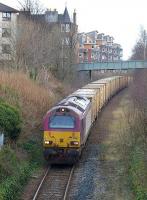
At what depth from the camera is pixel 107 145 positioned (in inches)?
936

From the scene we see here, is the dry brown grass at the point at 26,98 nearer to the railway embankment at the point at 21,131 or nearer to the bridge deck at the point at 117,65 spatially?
the railway embankment at the point at 21,131

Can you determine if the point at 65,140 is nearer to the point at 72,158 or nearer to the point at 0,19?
the point at 72,158

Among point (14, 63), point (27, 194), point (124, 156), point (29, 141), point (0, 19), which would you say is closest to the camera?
point (27, 194)

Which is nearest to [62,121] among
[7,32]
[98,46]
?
[7,32]

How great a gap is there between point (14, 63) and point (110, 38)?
12900cm

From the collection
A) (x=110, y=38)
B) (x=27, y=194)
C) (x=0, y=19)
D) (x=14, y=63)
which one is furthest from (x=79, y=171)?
(x=110, y=38)

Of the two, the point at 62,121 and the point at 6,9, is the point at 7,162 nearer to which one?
the point at 62,121

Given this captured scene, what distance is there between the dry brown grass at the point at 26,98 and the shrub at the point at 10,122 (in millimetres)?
2288

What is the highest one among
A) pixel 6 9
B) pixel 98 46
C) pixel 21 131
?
pixel 6 9

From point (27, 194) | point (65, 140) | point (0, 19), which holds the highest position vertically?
point (0, 19)

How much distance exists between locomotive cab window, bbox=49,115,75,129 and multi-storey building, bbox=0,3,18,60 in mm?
23171

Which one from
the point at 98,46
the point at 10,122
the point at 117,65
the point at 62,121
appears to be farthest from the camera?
the point at 98,46

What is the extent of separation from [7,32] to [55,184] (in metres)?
30.2

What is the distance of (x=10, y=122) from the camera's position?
787 inches
